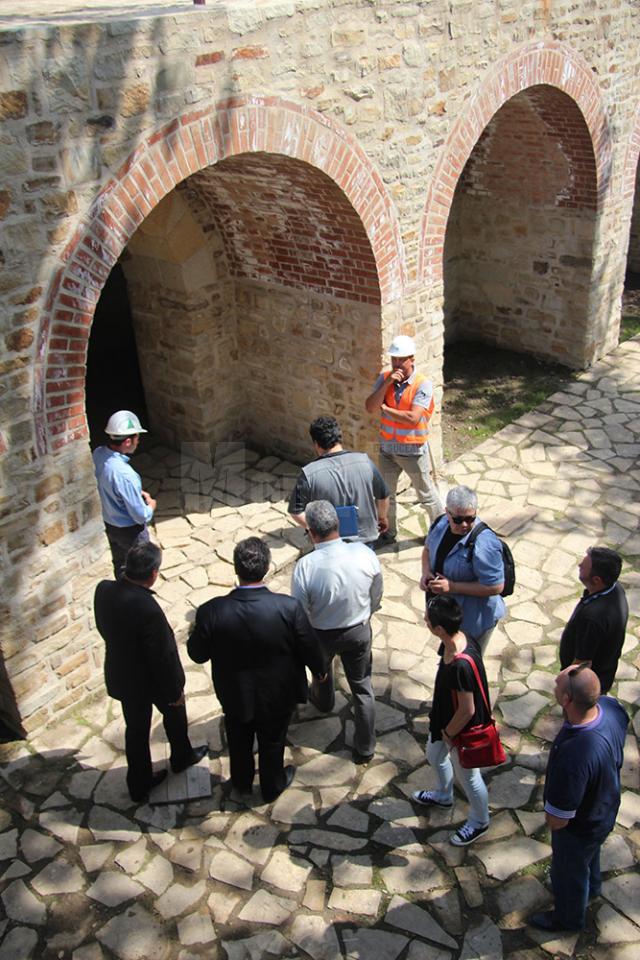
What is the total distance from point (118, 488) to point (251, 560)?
1.57 m

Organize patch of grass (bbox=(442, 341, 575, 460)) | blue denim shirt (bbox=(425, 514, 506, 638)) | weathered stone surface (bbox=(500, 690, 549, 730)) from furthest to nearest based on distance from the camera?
patch of grass (bbox=(442, 341, 575, 460))
weathered stone surface (bbox=(500, 690, 549, 730))
blue denim shirt (bbox=(425, 514, 506, 638))

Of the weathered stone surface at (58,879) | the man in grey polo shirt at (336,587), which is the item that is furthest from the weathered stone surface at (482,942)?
the weathered stone surface at (58,879)

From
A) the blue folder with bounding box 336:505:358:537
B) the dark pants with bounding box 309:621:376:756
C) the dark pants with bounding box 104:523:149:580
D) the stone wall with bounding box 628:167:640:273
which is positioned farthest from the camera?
the stone wall with bounding box 628:167:640:273

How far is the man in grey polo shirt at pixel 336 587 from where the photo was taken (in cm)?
452

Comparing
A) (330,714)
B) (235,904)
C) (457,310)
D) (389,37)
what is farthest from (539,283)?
(235,904)

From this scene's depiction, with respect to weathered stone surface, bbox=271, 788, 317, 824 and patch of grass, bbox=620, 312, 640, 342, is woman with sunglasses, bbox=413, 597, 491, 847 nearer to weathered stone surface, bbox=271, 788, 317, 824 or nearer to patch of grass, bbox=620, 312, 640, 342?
weathered stone surface, bbox=271, 788, 317, 824

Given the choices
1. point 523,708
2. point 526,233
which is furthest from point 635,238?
point 523,708

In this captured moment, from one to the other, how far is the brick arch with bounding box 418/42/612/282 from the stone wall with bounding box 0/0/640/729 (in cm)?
2

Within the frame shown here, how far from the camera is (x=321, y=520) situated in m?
4.52

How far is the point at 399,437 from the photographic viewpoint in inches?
255

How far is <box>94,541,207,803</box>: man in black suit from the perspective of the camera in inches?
171

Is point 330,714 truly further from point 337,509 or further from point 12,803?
point 12,803

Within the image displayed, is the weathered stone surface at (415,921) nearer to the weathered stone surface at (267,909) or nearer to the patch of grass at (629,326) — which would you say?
the weathered stone surface at (267,909)

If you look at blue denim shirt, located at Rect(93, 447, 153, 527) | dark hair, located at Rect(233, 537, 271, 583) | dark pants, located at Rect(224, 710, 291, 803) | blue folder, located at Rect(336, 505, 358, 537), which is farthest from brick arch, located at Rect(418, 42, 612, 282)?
dark pants, located at Rect(224, 710, 291, 803)
